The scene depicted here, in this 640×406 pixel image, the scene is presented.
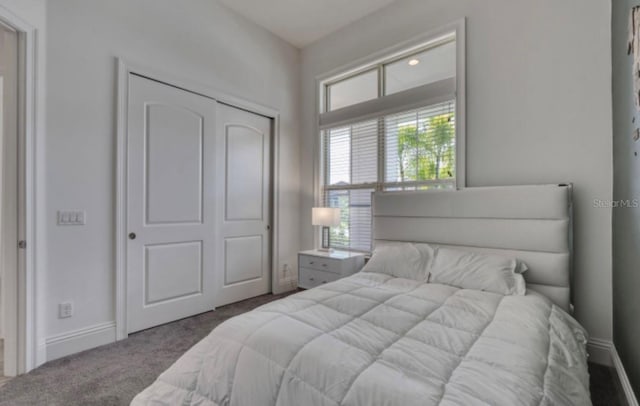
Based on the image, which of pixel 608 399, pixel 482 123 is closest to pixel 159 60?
pixel 482 123

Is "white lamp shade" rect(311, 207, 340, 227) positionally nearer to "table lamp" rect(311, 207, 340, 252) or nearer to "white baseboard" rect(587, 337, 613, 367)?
"table lamp" rect(311, 207, 340, 252)

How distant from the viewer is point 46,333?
212cm

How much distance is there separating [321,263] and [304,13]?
110 inches

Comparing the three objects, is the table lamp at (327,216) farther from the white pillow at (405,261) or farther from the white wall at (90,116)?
the white wall at (90,116)

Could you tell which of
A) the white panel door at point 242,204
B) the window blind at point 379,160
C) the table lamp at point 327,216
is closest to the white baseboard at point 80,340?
the white panel door at point 242,204

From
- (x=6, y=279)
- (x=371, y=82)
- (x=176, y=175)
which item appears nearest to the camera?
(x=6, y=279)

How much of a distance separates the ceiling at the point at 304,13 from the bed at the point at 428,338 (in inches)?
93.9

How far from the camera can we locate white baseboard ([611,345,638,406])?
59.7 inches

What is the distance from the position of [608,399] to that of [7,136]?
13.2 ft

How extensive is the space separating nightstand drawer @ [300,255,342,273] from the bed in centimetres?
69

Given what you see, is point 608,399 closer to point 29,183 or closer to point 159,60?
point 29,183

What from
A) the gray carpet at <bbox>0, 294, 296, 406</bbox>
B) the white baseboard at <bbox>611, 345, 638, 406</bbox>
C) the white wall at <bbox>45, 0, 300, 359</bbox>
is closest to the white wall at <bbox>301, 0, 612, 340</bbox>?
the white baseboard at <bbox>611, 345, 638, 406</bbox>

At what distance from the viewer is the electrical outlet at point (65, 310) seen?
7.18 ft

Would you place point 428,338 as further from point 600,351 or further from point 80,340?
point 80,340
